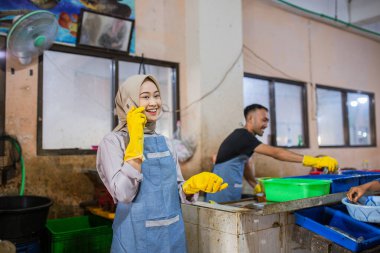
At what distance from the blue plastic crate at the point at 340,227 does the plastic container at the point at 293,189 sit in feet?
0.33

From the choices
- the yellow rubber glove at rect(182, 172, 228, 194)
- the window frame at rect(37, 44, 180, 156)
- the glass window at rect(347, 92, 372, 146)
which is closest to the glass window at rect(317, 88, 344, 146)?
the glass window at rect(347, 92, 372, 146)

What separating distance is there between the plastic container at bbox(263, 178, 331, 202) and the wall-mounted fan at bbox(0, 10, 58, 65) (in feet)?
6.78

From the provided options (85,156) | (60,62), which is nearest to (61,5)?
(60,62)

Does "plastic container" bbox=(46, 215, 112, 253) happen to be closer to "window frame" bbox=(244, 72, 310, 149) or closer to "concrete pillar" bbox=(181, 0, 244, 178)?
"concrete pillar" bbox=(181, 0, 244, 178)

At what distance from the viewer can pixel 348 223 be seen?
1.89 m

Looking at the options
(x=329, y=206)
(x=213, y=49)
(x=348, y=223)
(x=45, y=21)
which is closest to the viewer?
(x=348, y=223)

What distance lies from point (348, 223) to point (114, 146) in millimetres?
1372

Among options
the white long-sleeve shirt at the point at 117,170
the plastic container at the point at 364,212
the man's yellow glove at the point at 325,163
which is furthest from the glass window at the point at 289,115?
the white long-sleeve shirt at the point at 117,170

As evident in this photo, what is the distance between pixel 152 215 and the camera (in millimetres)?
1536

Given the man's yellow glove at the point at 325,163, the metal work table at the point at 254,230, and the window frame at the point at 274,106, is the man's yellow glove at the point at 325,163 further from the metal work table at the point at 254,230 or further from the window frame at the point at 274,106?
the window frame at the point at 274,106

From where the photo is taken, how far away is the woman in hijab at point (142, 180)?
1.42 m

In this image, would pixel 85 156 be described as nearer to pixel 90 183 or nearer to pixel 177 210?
pixel 90 183

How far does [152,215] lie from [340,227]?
44.3 inches

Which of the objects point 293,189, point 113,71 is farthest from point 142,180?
point 113,71
